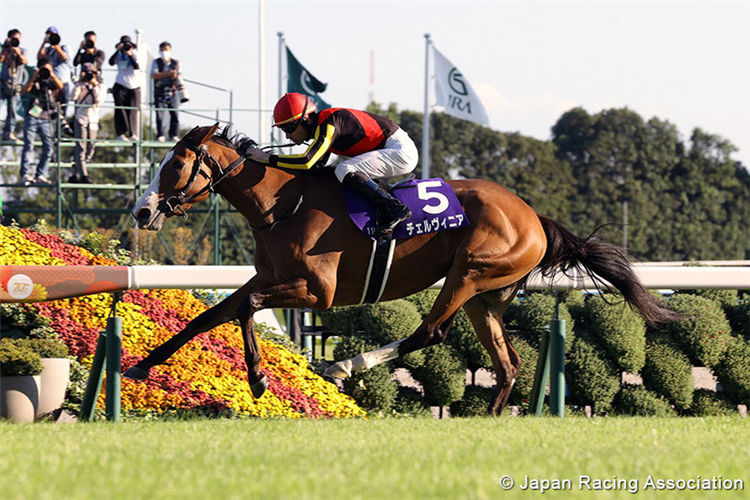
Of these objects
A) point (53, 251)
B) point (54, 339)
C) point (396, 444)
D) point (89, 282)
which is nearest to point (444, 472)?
point (396, 444)

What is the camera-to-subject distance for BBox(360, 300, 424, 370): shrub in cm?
666

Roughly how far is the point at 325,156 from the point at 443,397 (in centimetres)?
192

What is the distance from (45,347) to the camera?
5742 millimetres

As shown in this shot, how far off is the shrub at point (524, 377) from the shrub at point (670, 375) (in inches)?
33.1

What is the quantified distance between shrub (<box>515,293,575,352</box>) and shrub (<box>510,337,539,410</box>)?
131 millimetres

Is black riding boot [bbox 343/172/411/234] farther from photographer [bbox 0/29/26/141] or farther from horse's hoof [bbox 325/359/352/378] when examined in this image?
photographer [bbox 0/29/26/141]

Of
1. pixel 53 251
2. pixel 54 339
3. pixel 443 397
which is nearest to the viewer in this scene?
pixel 54 339

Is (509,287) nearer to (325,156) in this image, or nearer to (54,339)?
(325,156)

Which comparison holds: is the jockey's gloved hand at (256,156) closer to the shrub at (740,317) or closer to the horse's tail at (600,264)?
the horse's tail at (600,264)

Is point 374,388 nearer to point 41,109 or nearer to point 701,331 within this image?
point 701,331

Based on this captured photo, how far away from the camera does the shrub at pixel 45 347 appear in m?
5.73

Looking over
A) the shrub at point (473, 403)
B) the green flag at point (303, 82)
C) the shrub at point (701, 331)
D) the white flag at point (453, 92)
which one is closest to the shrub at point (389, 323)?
the shrub at point (473, 403)

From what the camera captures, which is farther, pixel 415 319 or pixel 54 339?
pixel 415 319

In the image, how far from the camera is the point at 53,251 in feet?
23.5
